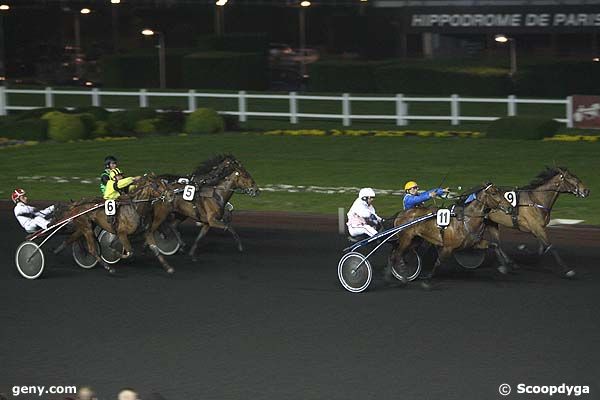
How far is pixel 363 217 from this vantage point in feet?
48.1

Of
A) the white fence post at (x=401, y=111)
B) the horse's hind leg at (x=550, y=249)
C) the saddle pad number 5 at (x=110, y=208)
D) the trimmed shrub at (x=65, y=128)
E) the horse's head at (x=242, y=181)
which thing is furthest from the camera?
the white fence post at (x=401, y=111)

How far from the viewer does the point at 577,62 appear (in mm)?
42000

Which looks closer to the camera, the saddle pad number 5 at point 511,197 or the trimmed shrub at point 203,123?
the saddle pad number 5 at point 511,197

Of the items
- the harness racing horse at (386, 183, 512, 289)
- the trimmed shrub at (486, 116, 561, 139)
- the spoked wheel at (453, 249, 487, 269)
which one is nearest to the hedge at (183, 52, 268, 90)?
the trimmed shrub at (486, 116, 561, 139)

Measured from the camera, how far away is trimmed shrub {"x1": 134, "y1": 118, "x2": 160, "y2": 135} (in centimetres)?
3170

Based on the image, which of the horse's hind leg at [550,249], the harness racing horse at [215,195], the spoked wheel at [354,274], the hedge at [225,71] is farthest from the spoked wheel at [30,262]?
the hedge at [225,71]

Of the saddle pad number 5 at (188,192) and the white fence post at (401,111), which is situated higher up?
the white fence post at (401,111)

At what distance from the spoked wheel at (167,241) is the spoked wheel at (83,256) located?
1185 millimetres

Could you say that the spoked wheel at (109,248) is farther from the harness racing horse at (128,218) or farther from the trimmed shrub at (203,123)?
the trimmed shrub at (203,123)

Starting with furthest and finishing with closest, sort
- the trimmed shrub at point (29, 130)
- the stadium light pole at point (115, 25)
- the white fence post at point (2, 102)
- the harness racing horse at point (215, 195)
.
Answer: the stadium light pole at point (115, 25) → the white fence post at point (2, 102) → the trimmed shrub at point (29, 130) → the harness racing horse at point (215, 195)

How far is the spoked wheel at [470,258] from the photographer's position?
15.6 m

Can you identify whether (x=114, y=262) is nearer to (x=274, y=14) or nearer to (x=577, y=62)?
(x=577, y=62)

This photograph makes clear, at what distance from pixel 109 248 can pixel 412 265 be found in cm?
439

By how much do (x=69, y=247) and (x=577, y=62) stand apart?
27842 millimetres
